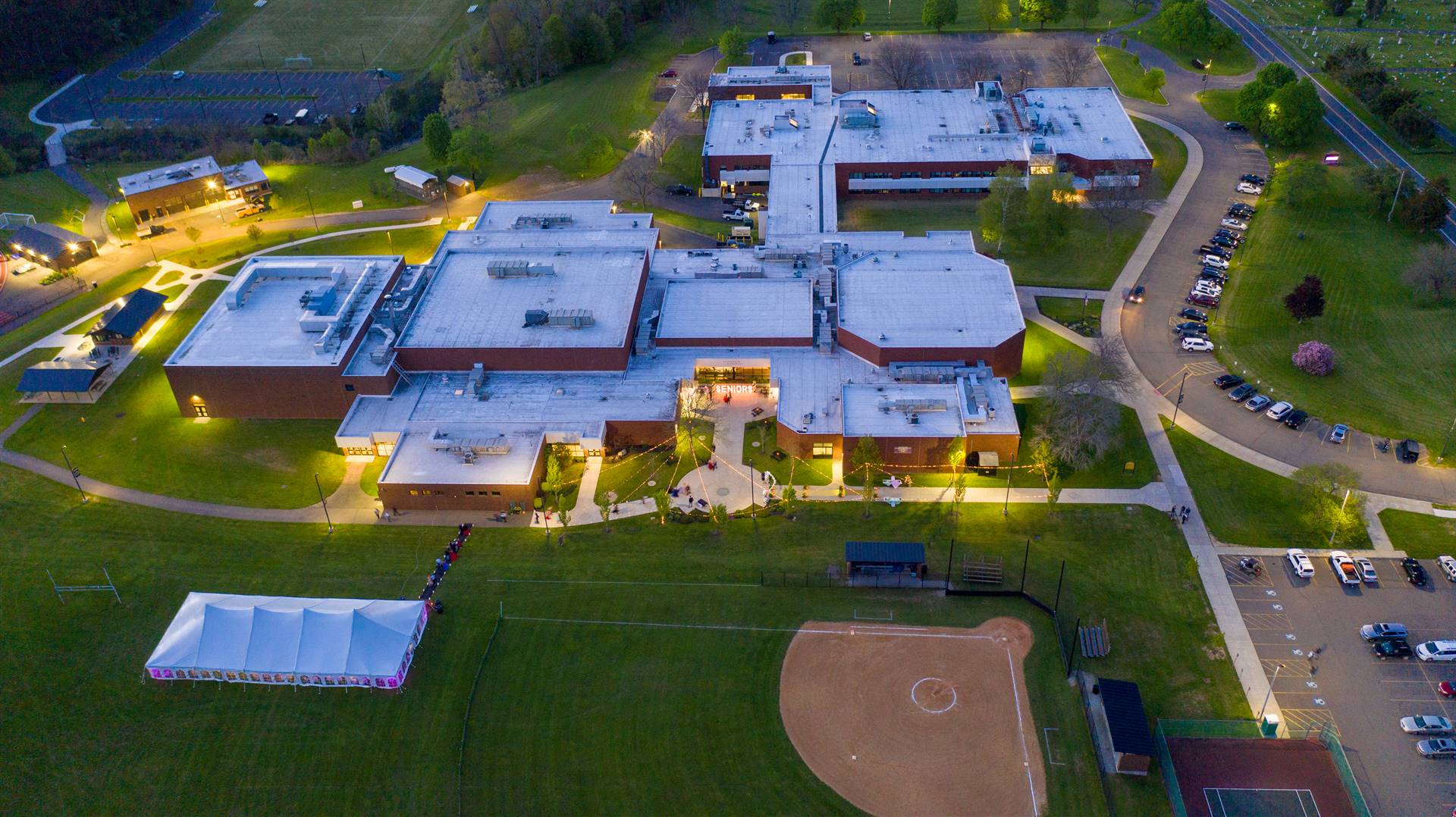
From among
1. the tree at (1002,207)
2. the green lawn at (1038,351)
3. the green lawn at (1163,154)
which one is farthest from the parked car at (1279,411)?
the green lawn at (1163,154)

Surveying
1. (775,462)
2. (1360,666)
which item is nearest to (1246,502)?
(1360,666)

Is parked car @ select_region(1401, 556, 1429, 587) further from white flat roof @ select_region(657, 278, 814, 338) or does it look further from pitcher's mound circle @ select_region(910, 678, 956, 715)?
white flat roof @ select_region(657, 278, 814, 338)

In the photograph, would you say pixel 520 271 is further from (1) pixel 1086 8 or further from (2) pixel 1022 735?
(1) pixel 1086 8

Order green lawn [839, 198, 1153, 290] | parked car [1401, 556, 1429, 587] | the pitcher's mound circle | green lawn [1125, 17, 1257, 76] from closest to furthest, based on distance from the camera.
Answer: the pitcher's mound circle → parked car [1401, 556, 1429, 587] → green lawn [839, 198, 1153, 290] → green lawn [1125, 17, 1257, 76]

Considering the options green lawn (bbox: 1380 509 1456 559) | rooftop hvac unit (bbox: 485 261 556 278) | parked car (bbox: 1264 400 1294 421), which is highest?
rooftop hvac unit (bbox: 485 261 556 278)

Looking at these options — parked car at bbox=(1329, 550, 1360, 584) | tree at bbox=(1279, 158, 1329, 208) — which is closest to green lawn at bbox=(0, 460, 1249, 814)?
parked car at bbox=(1329, 550, 1360, 584)
